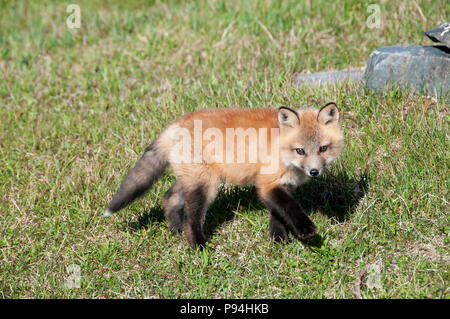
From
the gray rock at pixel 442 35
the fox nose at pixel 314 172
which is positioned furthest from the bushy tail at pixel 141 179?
the gray rock at pixel 442 35

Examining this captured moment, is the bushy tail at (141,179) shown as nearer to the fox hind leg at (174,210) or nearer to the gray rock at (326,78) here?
the fox hind leg at (174,210)

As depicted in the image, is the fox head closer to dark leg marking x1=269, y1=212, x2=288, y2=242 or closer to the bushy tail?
dark leg marking x1=269, y1=212, x2=288, y2=242

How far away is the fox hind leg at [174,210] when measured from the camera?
5387 millimetres

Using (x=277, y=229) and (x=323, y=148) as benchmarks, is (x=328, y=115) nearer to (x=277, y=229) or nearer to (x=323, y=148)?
(x=323, y=148)

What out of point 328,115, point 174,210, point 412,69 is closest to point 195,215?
point 174,210

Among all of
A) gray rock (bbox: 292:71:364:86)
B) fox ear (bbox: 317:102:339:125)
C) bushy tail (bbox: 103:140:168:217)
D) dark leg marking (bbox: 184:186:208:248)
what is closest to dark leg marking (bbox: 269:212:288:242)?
dark leg marking (bbox: 184:186:208:248)

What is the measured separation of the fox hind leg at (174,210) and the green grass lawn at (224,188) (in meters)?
0.12

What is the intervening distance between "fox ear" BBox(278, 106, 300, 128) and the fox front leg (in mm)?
617

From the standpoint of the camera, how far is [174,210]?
5.40 metres

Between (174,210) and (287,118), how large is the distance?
1.64 metres

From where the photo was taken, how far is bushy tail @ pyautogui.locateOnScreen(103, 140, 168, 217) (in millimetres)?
4816

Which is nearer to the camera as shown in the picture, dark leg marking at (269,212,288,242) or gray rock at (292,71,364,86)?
dark leg marking at (269,212,288,242)

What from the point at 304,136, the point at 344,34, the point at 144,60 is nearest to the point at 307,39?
the point at 344,34
